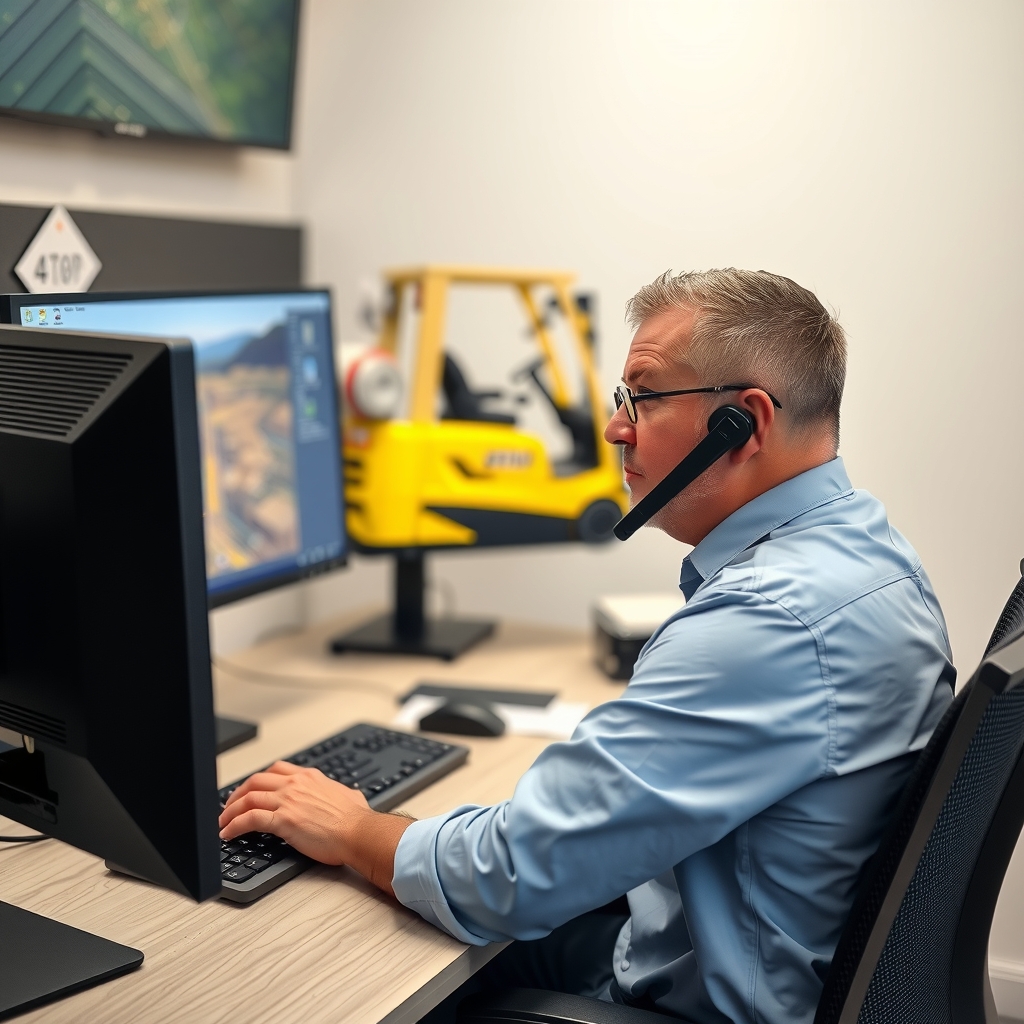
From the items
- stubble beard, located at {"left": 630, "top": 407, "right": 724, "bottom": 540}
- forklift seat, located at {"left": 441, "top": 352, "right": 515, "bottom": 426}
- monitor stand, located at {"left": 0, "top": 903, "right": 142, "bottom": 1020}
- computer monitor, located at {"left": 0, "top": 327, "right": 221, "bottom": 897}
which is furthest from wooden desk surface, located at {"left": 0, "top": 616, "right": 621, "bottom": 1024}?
forklift seat, located at {"left": 441, "top": 352, "right": 515, "bottom": 426}

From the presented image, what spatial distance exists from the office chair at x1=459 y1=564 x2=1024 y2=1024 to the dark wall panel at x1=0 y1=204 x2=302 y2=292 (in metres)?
1.04

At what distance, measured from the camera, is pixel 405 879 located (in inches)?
40.0

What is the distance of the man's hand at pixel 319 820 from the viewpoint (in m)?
1.06

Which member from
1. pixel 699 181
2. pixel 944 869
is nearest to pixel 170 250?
pixel 699 181

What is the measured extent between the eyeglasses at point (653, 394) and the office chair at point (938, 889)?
0.32 metres

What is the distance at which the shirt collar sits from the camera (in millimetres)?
1097

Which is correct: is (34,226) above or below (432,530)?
above

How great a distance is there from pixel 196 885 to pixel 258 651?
3.62 ft

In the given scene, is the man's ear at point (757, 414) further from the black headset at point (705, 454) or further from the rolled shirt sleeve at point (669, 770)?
the rolled shirt sleeve at point (669, 770)

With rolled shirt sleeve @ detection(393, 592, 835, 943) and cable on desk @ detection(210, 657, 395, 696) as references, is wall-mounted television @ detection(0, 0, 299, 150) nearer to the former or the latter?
cable on desk @ detection(210, 657, 395, 696)

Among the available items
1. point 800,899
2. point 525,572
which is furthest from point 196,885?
point 525,572

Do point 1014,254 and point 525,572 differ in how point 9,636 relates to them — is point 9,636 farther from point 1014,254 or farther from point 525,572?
point 1014,254

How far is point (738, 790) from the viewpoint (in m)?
0.93

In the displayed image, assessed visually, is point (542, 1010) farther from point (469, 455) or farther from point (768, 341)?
point (469, 455)
